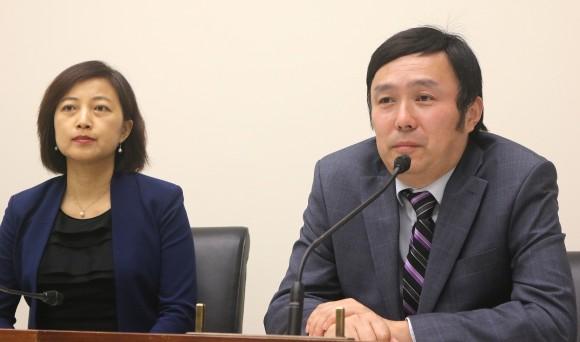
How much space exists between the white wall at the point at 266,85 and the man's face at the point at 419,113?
79cm

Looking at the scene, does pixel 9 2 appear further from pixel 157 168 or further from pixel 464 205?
pixel 464 205

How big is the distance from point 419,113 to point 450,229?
27 cm

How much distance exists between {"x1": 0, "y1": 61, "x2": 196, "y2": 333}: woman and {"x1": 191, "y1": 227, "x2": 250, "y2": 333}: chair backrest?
4cm

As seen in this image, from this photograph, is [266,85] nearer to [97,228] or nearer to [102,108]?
[102,108]

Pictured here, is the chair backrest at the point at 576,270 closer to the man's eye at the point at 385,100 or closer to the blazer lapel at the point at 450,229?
the blazer lapel at the point at 450,229

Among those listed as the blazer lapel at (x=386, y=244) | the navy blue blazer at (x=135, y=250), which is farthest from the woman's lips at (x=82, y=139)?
the blazer lapel at (x=386, y=244)

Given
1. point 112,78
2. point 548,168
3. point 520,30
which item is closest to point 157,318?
point 112,78

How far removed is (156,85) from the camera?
10.2 ft

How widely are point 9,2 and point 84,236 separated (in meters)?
1.32

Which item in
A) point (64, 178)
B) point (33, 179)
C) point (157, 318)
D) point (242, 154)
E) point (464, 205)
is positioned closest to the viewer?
point (464, 205)

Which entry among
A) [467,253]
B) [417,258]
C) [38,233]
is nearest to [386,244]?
[417,258]

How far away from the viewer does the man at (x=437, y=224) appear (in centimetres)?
185

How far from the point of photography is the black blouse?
2.36 meters

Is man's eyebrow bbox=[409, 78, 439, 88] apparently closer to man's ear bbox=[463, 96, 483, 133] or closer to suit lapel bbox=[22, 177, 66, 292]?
man's ear bbox=[463, 96, 483, 133]
